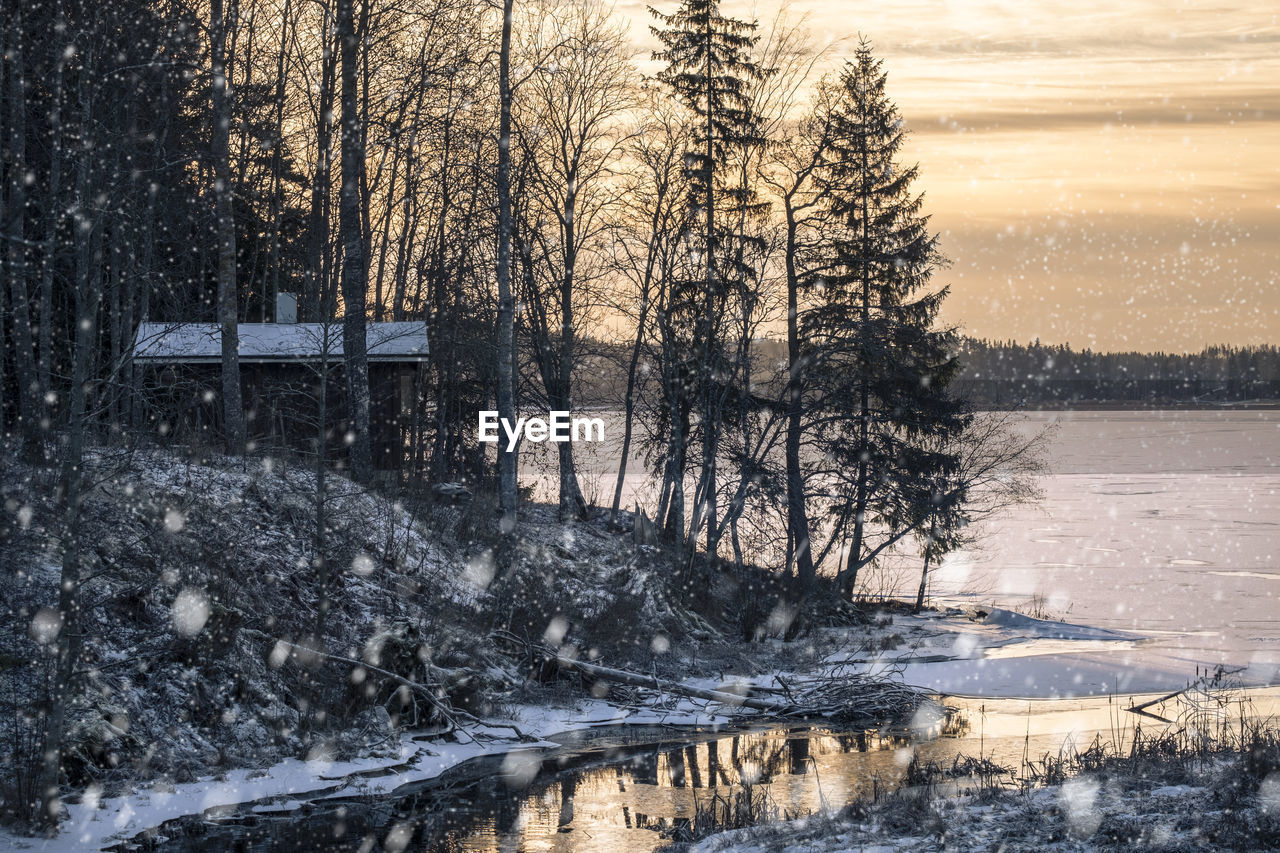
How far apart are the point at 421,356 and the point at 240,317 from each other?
9244 millimetres

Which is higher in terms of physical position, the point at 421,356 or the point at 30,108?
the point at 30,108

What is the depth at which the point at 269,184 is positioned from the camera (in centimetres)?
3259

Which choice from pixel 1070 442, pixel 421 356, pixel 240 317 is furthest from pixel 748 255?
pixel 1070 442

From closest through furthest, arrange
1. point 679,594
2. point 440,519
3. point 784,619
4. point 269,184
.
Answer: point 440,519, point 679,594, point 784,619, point 269,184

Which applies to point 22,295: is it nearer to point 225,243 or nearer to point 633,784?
point 225,243

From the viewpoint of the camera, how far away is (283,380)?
961 inches

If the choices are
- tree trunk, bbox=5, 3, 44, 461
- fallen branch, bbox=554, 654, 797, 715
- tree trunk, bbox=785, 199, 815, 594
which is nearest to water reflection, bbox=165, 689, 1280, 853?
fallen branch, bbox=554, 654, 797, 715

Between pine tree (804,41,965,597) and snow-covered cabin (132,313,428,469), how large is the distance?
1056 cm

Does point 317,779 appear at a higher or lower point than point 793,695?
higher

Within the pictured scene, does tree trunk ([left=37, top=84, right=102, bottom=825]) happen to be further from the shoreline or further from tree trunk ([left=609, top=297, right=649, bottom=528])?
tree trunk ([left=609, top=297, right=649, bottom=528])

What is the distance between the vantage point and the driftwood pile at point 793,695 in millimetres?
15344

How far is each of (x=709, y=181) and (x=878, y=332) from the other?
19.1 feet

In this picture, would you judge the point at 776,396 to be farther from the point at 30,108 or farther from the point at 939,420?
the point at 30,108

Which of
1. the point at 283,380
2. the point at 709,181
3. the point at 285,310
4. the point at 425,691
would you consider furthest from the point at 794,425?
the point at 425,691
